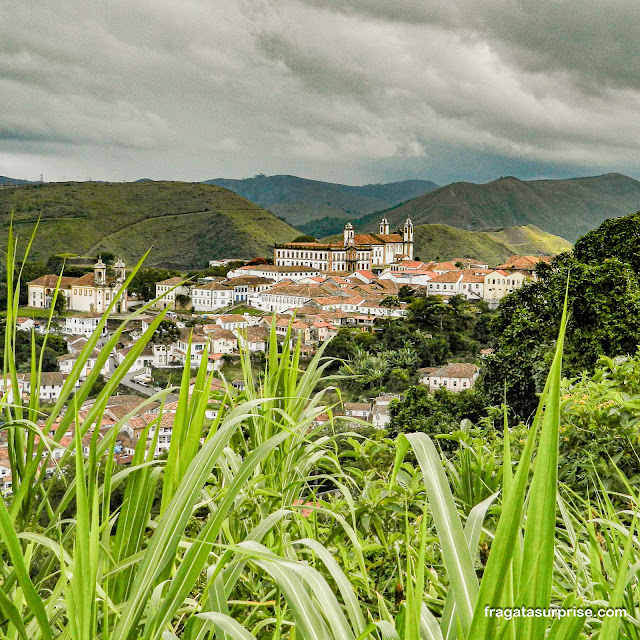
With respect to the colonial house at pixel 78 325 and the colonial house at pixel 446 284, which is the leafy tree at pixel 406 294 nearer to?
the colonial house at pixel 446 284

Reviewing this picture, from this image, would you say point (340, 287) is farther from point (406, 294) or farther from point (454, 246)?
point (454, 246)

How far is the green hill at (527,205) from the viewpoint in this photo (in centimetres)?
13162

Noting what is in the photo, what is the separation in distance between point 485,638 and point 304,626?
0.63 ft

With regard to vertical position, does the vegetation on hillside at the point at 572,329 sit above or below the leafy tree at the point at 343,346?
above

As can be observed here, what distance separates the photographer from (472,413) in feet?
23.1

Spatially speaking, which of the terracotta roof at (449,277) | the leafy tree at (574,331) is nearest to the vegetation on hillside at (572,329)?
the leafy tree at (574,331)

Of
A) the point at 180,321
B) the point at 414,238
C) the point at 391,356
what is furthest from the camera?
the point at 414,238

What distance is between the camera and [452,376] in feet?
79.6

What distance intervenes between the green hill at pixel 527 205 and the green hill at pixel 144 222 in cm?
5051

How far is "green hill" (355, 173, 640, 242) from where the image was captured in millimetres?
131625

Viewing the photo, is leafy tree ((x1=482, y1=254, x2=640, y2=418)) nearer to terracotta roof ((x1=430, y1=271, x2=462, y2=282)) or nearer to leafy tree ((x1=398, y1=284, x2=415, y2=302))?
leafy tree ((x1=398, y1=284, x2=415, y2=302))

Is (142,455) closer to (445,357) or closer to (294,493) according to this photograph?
(294,493)

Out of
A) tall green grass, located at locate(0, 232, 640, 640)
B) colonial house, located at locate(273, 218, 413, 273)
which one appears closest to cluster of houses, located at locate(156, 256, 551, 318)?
colonial house, located at locate(273, 218, 413, 273)

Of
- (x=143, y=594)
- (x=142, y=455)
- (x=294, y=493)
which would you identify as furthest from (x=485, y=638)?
(x=294, y=493)
